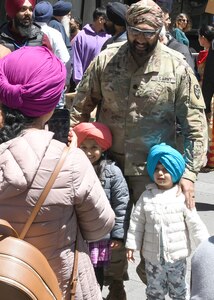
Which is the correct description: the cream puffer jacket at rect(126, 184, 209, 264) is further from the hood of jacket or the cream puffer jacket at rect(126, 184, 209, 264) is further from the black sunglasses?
the hood of jacket

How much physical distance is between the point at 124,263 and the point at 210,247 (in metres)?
2.29

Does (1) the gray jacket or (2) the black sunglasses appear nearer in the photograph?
(2) the black sunglasses

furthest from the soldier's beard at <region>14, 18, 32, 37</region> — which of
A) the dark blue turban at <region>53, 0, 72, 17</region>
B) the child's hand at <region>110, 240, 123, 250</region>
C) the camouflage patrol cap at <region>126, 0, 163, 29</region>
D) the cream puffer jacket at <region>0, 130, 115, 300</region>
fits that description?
the dark blue turban at <region>53, 0, 72, 17</region>

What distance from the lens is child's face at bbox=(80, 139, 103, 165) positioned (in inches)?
172

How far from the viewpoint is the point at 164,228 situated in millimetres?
4273

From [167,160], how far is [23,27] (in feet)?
7.44

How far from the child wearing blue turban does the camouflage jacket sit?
0.32 ft

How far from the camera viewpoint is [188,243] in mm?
4332

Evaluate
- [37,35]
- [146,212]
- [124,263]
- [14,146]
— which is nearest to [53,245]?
[14,146]

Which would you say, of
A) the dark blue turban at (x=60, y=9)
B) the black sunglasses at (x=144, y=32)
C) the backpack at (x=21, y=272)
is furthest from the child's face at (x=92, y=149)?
the dark blue turban at (x=60, y=9)

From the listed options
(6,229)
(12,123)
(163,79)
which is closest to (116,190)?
(163,79)

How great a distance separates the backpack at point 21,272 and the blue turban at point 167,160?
173 cm

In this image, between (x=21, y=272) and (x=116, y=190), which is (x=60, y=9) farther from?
(x=21, y=272)

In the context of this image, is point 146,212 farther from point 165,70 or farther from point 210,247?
point 210,247
